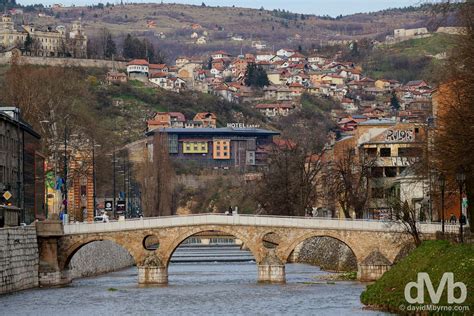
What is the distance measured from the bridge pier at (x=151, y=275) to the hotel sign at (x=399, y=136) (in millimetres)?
35647

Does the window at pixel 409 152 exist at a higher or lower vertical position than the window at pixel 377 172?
higher

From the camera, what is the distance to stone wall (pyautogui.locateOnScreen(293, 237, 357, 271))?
4080 inches

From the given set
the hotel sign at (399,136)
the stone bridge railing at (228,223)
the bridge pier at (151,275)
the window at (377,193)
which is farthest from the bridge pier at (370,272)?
the hotel sign at (399,136)

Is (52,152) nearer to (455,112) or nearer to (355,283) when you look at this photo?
(355,283)

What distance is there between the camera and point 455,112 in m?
64.9

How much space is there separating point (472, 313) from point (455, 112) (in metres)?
18.0

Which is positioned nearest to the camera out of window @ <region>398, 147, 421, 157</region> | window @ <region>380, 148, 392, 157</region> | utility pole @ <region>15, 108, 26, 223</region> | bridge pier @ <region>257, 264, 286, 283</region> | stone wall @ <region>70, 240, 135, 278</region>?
bridge pier @ <region>257, 264, 286, 283</region>

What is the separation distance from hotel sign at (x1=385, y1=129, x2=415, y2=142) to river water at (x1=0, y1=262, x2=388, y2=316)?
24.8m

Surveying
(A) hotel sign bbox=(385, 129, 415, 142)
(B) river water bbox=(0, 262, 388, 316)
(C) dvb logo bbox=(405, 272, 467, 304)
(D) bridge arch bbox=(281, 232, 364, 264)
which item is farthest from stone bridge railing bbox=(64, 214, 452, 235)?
(C) dvb logo bbox=(405, 272, 467, 304)

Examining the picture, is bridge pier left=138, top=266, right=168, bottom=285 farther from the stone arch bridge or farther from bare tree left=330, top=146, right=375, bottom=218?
→ bare tree left=330, top=146, right=375, bottom=218

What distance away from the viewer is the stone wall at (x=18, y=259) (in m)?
74.3

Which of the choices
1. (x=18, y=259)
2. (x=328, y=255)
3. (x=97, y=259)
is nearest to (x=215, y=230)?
(x=18, y=259)

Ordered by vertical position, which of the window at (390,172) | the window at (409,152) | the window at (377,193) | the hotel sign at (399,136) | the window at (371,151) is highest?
the hotel sign at (399,136)

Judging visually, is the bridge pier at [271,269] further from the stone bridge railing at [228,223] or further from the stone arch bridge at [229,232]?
the stone bridge railing at [228,223]
